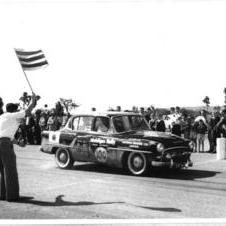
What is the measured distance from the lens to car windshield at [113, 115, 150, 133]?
10.8m

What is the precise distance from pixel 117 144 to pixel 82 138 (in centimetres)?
107

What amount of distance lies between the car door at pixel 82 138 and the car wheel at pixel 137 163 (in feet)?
3.93

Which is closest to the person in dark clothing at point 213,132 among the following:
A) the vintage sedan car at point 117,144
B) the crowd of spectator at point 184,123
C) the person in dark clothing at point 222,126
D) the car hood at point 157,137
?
the crowd of spectator at point 184,123

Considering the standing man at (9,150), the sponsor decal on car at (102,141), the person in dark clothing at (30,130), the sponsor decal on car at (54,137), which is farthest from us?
the person in dark clothing at (30,130)

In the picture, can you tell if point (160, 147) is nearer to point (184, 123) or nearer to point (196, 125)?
point (196, 125)

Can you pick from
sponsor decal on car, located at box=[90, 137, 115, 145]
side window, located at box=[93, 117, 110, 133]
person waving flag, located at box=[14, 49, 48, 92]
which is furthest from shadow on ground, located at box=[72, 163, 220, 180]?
person waving flag, located at box=[14, 49, 48, 92]

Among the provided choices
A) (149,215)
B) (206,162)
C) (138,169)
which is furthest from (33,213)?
(206,162)

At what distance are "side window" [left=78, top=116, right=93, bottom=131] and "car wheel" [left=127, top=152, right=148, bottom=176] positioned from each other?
1.44 meters

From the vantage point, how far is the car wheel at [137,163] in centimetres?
1007

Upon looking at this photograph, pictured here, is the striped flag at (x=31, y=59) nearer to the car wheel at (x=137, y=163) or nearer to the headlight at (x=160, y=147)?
the car wheel at (x=137, y=163)

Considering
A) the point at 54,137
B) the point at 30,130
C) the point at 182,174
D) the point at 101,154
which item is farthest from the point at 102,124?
the point at 30,130

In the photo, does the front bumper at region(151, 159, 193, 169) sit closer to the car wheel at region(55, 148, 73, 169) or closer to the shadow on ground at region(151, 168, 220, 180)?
the shadow on ground at region(151, 168, 220, 180)

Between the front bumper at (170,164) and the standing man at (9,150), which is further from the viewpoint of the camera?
the front bumper at (170,164)

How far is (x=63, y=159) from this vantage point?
37.5 ft
